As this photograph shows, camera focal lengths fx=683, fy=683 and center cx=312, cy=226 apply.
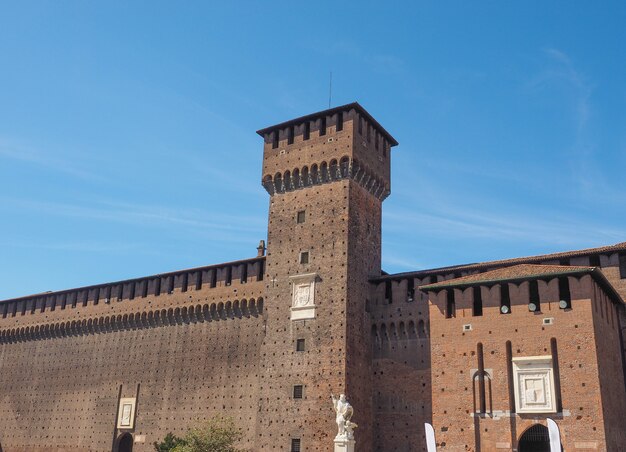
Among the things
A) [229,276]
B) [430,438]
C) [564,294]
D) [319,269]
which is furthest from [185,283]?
[564,294]

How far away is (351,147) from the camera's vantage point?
27.0 meters

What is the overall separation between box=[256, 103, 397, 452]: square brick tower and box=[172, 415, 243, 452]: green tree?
1178 millimetres

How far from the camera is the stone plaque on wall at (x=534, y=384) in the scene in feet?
64.5

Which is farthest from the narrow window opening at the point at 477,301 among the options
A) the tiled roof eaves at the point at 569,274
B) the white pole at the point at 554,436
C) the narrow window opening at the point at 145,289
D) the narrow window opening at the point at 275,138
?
the narrow window opening at the point at 145,289

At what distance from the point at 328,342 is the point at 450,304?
203 inches

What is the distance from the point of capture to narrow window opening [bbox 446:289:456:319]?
872 inches

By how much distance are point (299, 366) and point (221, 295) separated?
590 centimetres

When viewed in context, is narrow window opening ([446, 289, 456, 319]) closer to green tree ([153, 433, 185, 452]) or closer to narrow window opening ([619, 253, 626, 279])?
narrow window opening ([619, 253, 626, 279])

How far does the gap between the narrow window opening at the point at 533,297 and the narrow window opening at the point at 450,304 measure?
7.91ft

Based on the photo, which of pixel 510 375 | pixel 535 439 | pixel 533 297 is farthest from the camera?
pixel 533 297

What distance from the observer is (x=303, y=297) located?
26.5m

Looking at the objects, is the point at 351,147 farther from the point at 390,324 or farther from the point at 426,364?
the point at 426,364

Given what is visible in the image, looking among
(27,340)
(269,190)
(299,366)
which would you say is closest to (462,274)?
(299,366)

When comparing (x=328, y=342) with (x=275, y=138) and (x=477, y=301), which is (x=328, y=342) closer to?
(x=477, y=301)
